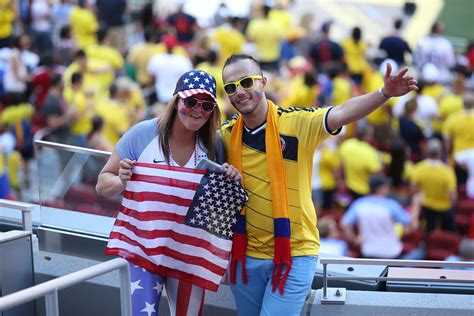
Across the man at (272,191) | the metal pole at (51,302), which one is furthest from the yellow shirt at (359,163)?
the metal pole at (51,302)

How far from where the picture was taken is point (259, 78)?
4.60 metres

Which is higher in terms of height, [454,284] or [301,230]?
[301,230]

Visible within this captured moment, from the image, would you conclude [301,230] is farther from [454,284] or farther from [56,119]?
[56,119]

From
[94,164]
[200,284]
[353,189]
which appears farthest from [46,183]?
[353,189]

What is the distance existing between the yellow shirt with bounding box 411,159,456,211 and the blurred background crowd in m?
0.01

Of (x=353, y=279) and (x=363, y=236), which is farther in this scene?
(x=363, y=236)

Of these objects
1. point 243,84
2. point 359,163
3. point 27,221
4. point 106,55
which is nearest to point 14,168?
point 106,55

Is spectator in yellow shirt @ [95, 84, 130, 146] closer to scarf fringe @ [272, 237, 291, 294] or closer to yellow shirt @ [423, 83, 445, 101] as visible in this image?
yellow shirt @ [423, 83, 445, 101]

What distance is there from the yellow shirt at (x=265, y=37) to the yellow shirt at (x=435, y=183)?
556cm

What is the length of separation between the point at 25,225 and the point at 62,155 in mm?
709

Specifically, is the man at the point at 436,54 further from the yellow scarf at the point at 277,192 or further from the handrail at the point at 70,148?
the yellow scarf at the point at 277,192

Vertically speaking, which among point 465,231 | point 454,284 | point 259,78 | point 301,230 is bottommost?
point 465,231

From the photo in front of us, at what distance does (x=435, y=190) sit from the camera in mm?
10477

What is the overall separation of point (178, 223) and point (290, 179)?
61 centimetres
